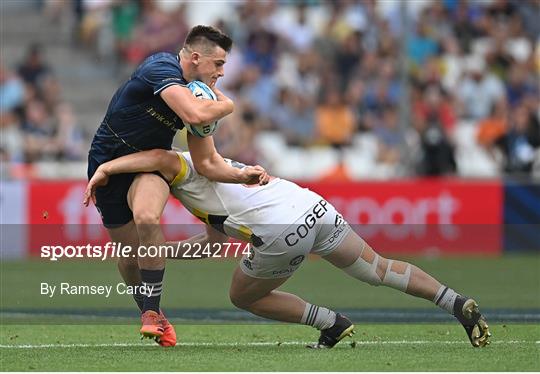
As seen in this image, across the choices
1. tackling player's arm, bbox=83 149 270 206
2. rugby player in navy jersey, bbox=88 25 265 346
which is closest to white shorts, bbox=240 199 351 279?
rugby player in navy jersey, bbox=88 25 265 346

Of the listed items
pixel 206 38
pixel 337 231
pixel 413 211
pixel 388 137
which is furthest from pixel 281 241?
pixel 388 137

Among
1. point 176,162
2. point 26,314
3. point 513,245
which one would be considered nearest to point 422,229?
point 513,245

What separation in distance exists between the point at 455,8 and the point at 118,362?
17696 millimetres

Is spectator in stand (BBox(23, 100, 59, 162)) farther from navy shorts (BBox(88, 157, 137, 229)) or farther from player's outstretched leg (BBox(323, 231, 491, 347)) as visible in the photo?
player's outstretched leg (BBox(323, 231, 491, 347))

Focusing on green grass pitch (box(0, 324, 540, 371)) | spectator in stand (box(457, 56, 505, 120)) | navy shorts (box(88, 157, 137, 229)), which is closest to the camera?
green grass pitch (box(0, 324, 540, 371))

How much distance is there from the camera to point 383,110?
23.4 m

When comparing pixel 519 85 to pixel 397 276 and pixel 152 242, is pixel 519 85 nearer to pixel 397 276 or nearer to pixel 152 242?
pixel 397 276

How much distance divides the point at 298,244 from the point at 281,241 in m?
0.12

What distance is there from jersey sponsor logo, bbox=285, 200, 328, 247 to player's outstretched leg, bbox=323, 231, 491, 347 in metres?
0.28

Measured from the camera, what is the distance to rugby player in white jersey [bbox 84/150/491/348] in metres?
9.59

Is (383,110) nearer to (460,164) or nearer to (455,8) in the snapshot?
(460,164)

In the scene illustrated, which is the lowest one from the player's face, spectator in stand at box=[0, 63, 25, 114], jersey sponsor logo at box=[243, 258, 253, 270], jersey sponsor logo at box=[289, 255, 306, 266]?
spectator in stand at box=[0, 63, 25, 114]

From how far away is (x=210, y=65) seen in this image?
9852mm

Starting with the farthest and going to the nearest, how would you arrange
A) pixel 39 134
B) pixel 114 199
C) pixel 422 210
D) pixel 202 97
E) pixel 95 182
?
pixel 39 134
pixel 422 210
pixel 114 199
pixel 95 182
pixel 202 97
